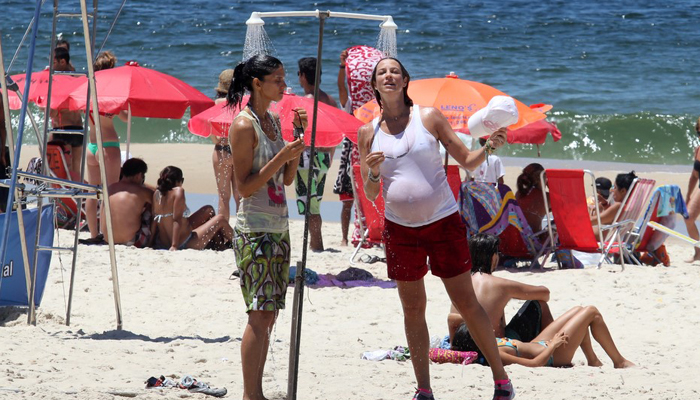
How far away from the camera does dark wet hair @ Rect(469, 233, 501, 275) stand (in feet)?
15.8

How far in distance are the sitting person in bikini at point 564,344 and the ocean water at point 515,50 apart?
11857mm

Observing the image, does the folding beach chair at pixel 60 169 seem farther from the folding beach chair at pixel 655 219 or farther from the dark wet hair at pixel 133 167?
the folding beach chair at pixel 655 219

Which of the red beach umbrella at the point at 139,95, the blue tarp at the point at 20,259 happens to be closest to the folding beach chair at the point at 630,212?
the red beach umbrella at the point at 139,95

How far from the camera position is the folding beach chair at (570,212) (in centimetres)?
712

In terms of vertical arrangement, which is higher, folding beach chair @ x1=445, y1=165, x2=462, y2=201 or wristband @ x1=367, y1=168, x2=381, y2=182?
wristband @ x1=367, y1=168, x2=381, y2=182

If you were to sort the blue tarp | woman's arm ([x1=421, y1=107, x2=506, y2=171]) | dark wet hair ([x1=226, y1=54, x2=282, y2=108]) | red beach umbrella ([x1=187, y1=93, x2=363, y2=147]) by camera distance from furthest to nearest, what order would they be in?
red beach umbrella ([x1=187, y1=93, x2=363, y2=147]), the blue tarp, woman's arm ([x1=421, y1=107, x2=506, y2=171]), dark wet hair ([x1=226, y1=54, x2=282, y2=108])

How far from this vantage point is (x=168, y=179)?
754 cm

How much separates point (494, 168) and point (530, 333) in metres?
3.09

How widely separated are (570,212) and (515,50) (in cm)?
1712

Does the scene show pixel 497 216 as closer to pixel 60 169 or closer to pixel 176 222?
pixel 176 222

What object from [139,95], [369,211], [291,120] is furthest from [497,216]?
[139,95]

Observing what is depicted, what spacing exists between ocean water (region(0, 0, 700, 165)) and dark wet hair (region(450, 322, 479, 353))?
1199 centimetres

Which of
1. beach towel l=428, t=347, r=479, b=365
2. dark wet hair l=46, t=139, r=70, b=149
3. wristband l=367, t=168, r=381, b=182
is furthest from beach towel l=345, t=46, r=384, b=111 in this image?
wristband l=367, t=168, r=381, b=182

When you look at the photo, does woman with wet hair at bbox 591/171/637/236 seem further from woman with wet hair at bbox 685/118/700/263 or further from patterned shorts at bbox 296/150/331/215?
patterned shorts at bbox 296/150/331/215
